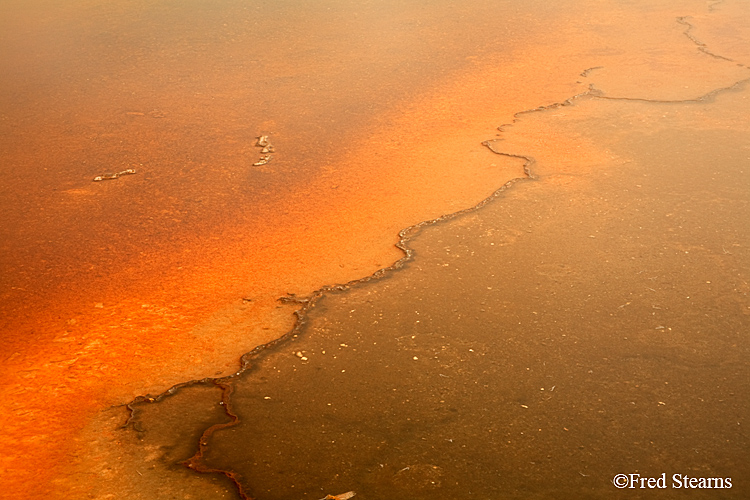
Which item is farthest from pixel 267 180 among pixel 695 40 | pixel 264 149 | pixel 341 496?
pixel 695 40

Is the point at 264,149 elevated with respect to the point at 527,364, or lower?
elevated

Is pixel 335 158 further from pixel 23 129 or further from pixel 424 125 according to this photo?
pixel 23 129

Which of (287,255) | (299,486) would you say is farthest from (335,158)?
(299,486)

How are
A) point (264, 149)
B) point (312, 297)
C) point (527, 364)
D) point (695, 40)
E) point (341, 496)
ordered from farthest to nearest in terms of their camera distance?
point (695, 40), point (264, 149), point (312, 297), point (527, 364), point (341, 496)

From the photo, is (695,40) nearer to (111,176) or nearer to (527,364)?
(527,364)

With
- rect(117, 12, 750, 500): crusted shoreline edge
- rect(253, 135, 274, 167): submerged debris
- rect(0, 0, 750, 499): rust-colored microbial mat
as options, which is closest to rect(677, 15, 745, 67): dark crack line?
rect(0, 0, 750, 499): rust-colored microbial mat

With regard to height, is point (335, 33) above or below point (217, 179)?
above

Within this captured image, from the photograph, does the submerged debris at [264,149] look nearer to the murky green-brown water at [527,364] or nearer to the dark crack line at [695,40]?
the murky green-brown water at [527,364]

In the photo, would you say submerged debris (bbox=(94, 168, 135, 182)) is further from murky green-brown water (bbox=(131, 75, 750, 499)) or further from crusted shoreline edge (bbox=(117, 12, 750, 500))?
murky green-brown water (bbox=(131, 75, 750, 499))
